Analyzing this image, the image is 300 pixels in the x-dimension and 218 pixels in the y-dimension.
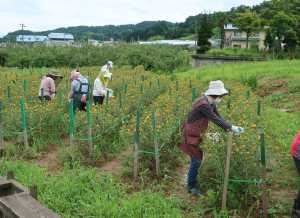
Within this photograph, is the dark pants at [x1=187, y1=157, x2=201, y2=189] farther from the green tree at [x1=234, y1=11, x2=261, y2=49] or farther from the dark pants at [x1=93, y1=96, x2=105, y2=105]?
the green tree at [x1=234, y1=11, x2=261, y2=49]

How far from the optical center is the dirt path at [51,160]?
6.95 meters

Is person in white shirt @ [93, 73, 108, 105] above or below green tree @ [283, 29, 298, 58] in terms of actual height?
below

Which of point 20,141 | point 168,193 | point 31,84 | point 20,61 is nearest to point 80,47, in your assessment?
point 20,61

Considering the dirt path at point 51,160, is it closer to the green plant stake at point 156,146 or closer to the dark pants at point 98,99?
the green plant stake at point 156,146

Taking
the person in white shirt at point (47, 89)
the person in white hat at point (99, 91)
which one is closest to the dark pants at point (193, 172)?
the person in white hat at point (99, 91)

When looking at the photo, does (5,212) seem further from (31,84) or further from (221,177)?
(31,84)

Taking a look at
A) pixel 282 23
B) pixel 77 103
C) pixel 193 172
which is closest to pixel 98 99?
pixel 77 103

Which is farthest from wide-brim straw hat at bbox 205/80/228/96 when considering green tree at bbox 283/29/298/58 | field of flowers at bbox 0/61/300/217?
green tree at bbox 283/29/298/58

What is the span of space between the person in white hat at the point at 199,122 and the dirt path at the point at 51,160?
2589 millimetres

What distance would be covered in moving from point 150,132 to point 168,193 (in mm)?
1057

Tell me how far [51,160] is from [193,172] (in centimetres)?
313

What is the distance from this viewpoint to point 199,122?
5.24 metres

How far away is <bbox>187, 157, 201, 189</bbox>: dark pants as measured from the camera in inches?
209

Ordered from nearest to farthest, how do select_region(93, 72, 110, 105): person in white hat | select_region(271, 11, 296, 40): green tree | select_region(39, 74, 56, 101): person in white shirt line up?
select_region(93, 72, 110, 105): person in white hat
select_region(39, 74, 56, 101): person in white shirt
select_region(271, 11, 296, 40): green tree
